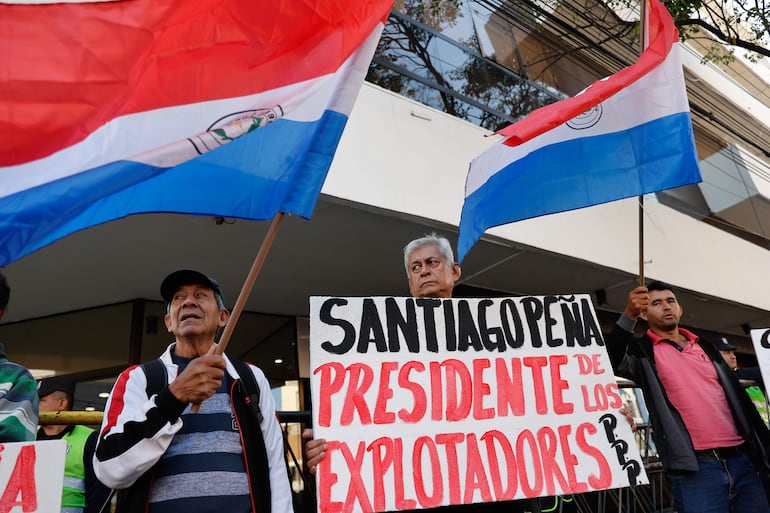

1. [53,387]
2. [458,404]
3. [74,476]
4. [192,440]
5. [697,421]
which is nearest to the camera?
[192,440]

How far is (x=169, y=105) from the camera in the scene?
2068mm

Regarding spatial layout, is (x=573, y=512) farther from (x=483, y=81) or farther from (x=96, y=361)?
(x=96, y=361)

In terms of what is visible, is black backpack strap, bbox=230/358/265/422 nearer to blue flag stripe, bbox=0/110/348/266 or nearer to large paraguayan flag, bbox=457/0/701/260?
blue flag stripe, bbox=0/110/348/266

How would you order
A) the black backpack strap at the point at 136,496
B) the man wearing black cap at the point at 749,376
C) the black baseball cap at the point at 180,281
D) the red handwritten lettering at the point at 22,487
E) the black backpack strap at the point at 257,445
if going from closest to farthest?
the red handwritten lettering at the point at 22,487 → the black backpack strap at the point at 136,496 → the black backpack strap at the point at 257,445 → the black baseball cap at the point at 180,281 → the man wearing black cap at the point at 749,376

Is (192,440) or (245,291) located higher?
(245,291)

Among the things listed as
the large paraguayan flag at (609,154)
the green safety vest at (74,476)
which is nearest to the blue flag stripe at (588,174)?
the large paraguayan flag at (609,154)

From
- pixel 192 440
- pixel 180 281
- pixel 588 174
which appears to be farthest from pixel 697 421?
pixel 180 281

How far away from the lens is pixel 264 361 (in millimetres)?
8281

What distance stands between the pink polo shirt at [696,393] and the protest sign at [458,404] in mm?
1026

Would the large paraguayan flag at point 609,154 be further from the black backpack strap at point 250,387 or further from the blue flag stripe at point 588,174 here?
the black backpack strap at point 250,387

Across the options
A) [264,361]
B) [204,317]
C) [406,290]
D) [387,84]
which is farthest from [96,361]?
[204,317]

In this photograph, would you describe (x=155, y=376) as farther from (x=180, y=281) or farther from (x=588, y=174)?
(x=588, y=174)

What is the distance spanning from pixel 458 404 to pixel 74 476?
101 inches

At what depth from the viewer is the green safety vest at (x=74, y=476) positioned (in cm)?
352
